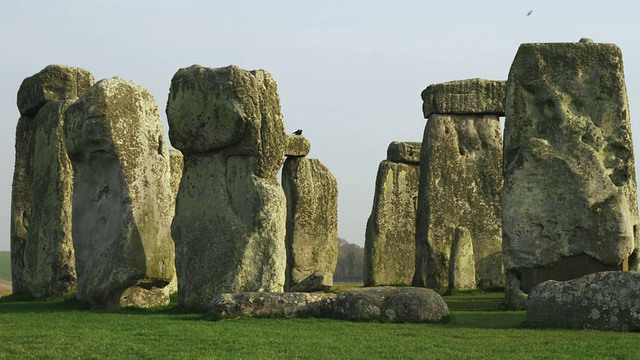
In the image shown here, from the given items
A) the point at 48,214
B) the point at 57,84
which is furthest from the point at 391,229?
the point at 48,214

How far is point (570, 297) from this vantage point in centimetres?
1377

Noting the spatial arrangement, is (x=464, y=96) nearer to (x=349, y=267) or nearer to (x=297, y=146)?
(x=297, y=146)

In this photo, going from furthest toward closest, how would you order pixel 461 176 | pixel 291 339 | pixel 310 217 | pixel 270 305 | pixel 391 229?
1. pixel 391 229
2. pixel 310 217
3. pixel 461 176
4. pixel 270 305
5. pixel 291 339

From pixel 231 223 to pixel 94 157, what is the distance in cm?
277

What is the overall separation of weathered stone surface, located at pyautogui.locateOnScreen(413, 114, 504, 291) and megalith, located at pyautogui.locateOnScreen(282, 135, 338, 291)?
3.02 metres

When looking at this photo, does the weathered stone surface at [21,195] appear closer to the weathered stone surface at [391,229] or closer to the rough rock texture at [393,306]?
the rough rock texture at [393,306]

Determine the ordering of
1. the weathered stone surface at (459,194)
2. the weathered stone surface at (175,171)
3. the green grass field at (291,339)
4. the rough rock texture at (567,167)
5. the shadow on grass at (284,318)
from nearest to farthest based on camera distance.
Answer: the green grass field at (291,339), the shadow on grass at (284,318), the rough rock texture at (567,167), the weathered stone surface at (175,171), the weathered stone surface at (459,194)

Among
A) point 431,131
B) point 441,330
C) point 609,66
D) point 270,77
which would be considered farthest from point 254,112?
point 431,131

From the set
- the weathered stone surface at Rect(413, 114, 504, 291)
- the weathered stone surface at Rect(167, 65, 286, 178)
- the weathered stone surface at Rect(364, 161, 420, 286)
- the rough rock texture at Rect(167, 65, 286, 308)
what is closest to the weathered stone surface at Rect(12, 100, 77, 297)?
the rough rock texture at Rect(167, 65, 286, 308)

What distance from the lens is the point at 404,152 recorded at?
107 ft

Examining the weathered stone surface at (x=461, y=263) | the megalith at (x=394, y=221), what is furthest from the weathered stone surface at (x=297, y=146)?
the weathered stone surface at (x=461, y=263)

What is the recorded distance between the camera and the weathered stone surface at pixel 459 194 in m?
26.3

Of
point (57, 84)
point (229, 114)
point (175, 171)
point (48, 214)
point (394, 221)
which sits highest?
point (57, 84)

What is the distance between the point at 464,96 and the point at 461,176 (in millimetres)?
1811
